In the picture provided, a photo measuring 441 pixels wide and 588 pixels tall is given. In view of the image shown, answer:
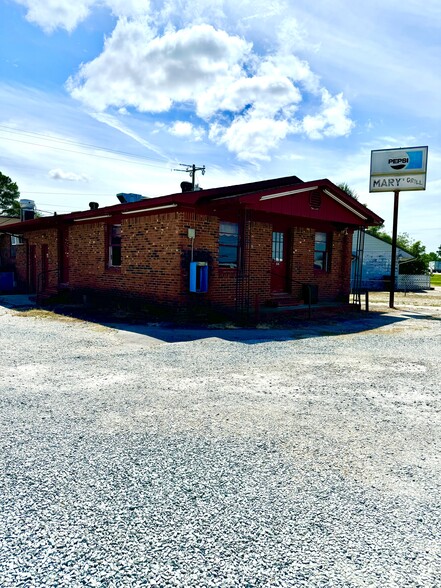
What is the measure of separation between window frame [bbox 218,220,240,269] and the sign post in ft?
27.3

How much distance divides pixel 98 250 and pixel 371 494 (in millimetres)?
13294

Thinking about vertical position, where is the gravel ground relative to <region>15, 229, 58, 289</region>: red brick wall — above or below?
below

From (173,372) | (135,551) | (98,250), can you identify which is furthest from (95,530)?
(98,250)

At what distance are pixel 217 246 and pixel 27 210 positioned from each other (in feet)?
49.3

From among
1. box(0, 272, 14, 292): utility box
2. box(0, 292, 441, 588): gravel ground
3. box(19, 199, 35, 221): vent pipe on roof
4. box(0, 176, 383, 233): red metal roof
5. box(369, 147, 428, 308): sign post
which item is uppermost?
box(369, 147, 428, 308): sign post

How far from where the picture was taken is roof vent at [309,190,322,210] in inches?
541

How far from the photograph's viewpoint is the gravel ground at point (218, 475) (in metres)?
2.19

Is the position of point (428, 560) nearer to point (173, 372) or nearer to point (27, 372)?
point (173, 372)

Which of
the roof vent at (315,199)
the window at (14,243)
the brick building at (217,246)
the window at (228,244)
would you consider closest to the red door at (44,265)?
the brick building at (217,246)

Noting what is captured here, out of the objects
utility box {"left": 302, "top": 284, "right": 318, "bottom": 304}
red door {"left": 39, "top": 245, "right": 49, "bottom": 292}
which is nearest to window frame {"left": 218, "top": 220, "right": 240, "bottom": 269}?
utility box {"left": 302, "top": 284, "right": 318, "bottom": 304}

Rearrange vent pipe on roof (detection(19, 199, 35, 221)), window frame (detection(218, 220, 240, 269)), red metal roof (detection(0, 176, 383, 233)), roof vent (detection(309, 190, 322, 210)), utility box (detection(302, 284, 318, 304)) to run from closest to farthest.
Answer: red metal roof (detection(0, 176, 383, 233)), window frame (detection(218, 220, 240, 269)), roof vent (detection(309, 190, 322, 210)), utility box (detection(302, 284, 318, 304)), vent pipe on roof (detection(19, 199, 35, 221))

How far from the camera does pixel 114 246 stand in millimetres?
14547

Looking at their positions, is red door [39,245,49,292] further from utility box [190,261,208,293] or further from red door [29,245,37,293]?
utility box [190,261,208,293]

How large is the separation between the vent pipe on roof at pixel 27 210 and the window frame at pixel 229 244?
14.7 meters
